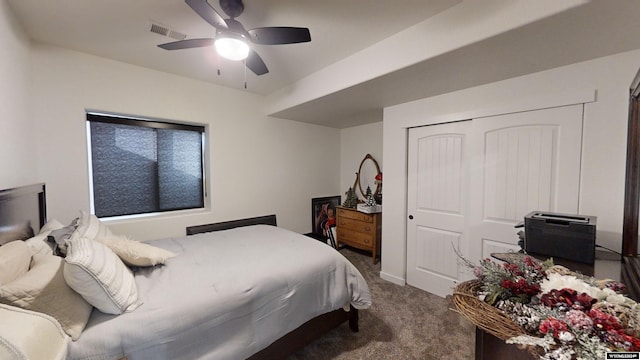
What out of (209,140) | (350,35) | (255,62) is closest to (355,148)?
(209,140)

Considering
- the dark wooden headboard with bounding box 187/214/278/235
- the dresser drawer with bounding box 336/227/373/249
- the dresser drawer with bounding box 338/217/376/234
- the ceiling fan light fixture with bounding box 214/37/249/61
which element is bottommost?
the dresser drawer with bounding box 336/227/373/249

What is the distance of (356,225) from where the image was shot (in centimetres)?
374

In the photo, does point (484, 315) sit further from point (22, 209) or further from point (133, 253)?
point (22, 209)

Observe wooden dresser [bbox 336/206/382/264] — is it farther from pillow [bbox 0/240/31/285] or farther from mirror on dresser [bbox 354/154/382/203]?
pillow [bbox 0/240/31/285]

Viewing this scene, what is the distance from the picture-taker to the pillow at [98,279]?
3.64ft

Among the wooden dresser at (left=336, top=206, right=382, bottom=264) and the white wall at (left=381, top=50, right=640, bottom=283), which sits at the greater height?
the white wall at (left=381, top=50, right=640, bottom=283)

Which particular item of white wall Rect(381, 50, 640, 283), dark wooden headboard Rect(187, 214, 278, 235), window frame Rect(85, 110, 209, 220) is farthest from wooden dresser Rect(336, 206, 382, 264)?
window frame Rect(85, 110, 209, 220)

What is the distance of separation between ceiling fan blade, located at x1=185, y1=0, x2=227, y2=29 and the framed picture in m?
3.05

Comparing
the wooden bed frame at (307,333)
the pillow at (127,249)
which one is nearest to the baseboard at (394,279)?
the wooden bed frame at (307,333)

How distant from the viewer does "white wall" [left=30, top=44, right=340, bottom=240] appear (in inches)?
87.1

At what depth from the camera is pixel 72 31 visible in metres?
1.94

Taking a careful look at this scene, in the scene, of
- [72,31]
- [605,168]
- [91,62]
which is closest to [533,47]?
[605,168]

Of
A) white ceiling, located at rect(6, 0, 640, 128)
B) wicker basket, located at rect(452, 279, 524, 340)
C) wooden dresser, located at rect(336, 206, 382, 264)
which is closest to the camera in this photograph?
wicker basket, located at rect(452, 279, 524, 340)

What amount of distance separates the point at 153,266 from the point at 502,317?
193cm
